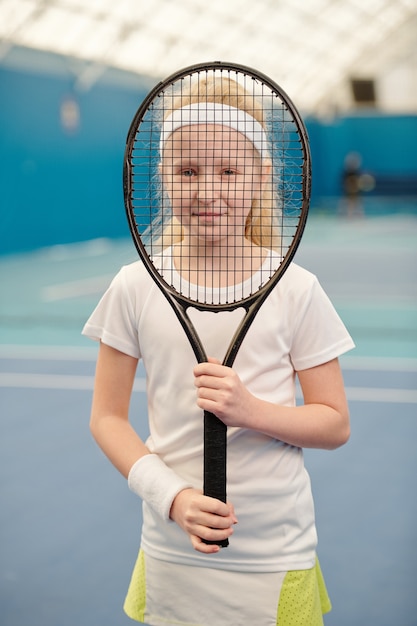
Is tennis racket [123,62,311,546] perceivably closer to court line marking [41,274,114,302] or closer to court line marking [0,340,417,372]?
court line marking [0,340,417,372]

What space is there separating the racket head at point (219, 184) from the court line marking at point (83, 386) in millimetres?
3194

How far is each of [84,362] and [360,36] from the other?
22.7 metres

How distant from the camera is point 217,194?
138cm

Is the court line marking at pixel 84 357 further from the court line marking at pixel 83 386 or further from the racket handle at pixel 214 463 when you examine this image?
the racket handle at pixel 214 463

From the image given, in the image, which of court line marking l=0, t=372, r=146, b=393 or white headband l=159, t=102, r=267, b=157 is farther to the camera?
court line marking l=0, t=372, r=146, b=393

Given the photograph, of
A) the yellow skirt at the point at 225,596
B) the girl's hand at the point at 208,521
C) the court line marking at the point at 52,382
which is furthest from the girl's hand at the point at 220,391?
the court line marking at the point at 52,382

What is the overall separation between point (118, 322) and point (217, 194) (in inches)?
11.6

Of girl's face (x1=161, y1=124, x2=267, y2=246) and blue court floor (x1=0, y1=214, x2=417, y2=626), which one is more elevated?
girl's face (x1=161, y1=124, x2=267, y2=246)

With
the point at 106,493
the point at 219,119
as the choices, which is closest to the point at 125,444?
the point at 219,119

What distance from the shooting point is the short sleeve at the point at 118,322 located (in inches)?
60.2

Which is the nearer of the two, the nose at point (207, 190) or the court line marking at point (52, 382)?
the nose at point (207, 190)

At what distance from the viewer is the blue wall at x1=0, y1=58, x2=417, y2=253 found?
13.2 m

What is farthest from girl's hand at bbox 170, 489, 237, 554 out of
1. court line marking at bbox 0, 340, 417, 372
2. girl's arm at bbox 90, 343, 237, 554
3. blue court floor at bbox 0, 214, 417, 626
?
court line marking at bbox 0, 340, 417, 372

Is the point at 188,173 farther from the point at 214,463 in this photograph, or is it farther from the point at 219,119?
the point at 214,463
